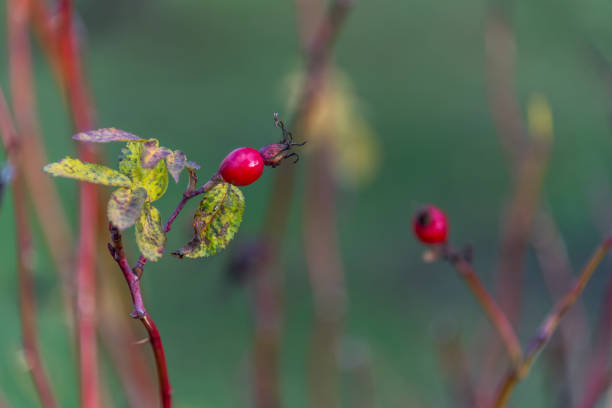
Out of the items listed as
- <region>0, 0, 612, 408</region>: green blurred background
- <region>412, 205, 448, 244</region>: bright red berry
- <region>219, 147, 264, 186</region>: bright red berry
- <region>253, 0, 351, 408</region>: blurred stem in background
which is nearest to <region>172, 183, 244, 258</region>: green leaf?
<region>219, 147, 264, 186</region>: bright red berry

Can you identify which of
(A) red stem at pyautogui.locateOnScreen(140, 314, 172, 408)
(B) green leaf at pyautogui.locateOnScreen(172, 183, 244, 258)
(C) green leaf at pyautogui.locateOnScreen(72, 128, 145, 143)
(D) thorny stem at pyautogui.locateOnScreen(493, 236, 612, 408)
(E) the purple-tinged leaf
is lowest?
(D) thorny stem at pyautogui.locateOnScreen(493, 236, 612, 408)

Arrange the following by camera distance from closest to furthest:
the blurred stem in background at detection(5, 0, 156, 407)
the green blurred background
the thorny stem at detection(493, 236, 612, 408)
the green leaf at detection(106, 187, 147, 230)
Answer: the green leaf at detection(106, 187, 147, 230), the thorny stem at detection(493, 236, 612, 408), the blurred stem in background at detection(5, 0, 156, 407), the green blurred background

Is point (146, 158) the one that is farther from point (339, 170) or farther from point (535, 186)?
point (339, 170)

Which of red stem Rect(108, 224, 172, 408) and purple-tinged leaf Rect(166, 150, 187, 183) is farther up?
purple-tinged leaf Rect(166, 150, 187, 183)

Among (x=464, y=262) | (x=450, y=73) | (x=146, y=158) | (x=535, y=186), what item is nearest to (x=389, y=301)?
(x=450, y=73)

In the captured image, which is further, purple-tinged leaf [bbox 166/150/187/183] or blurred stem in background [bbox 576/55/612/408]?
blurred stem in background [bbox 576/55/612/408]

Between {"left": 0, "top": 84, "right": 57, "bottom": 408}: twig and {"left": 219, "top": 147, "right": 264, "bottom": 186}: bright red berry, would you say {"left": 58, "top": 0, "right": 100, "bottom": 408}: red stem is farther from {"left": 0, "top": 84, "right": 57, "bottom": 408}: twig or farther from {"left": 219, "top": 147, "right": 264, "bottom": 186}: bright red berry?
{"left": 219, "top": 147, "right": 264, "bottom": 186}: bright red berry
